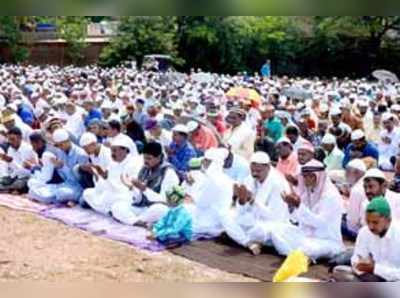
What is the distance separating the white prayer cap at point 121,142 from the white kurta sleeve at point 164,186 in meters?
0.44

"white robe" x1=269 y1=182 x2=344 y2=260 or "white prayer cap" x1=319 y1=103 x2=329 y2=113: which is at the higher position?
"white prayer cap" x1=319 y1=103 x2=329 y2=113

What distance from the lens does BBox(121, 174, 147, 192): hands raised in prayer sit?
371 cm

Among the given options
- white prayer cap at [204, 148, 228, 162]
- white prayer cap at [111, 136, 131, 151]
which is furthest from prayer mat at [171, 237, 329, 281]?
white prayer cap at [111, 136, 131, 151]

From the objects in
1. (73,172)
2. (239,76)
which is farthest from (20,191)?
(239,76)

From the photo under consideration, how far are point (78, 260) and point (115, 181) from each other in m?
0.83

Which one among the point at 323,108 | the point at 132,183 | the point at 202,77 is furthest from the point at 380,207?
the point at 202,77

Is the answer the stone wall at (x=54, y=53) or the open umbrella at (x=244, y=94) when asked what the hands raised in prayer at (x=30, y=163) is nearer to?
the stone wall at (x=54, y=53)

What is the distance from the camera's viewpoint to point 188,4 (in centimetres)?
31

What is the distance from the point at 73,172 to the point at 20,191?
531mm

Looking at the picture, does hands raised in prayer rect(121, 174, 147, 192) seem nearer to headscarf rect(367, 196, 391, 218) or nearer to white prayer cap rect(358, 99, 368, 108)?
headscarf rect(367, 196, 391, 218)

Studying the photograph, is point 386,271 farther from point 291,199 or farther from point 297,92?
point 297,92

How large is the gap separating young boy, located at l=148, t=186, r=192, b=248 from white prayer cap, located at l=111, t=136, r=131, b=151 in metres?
0.69

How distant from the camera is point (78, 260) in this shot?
319 centimetres

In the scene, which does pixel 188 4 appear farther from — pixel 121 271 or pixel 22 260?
pixel 22 260
